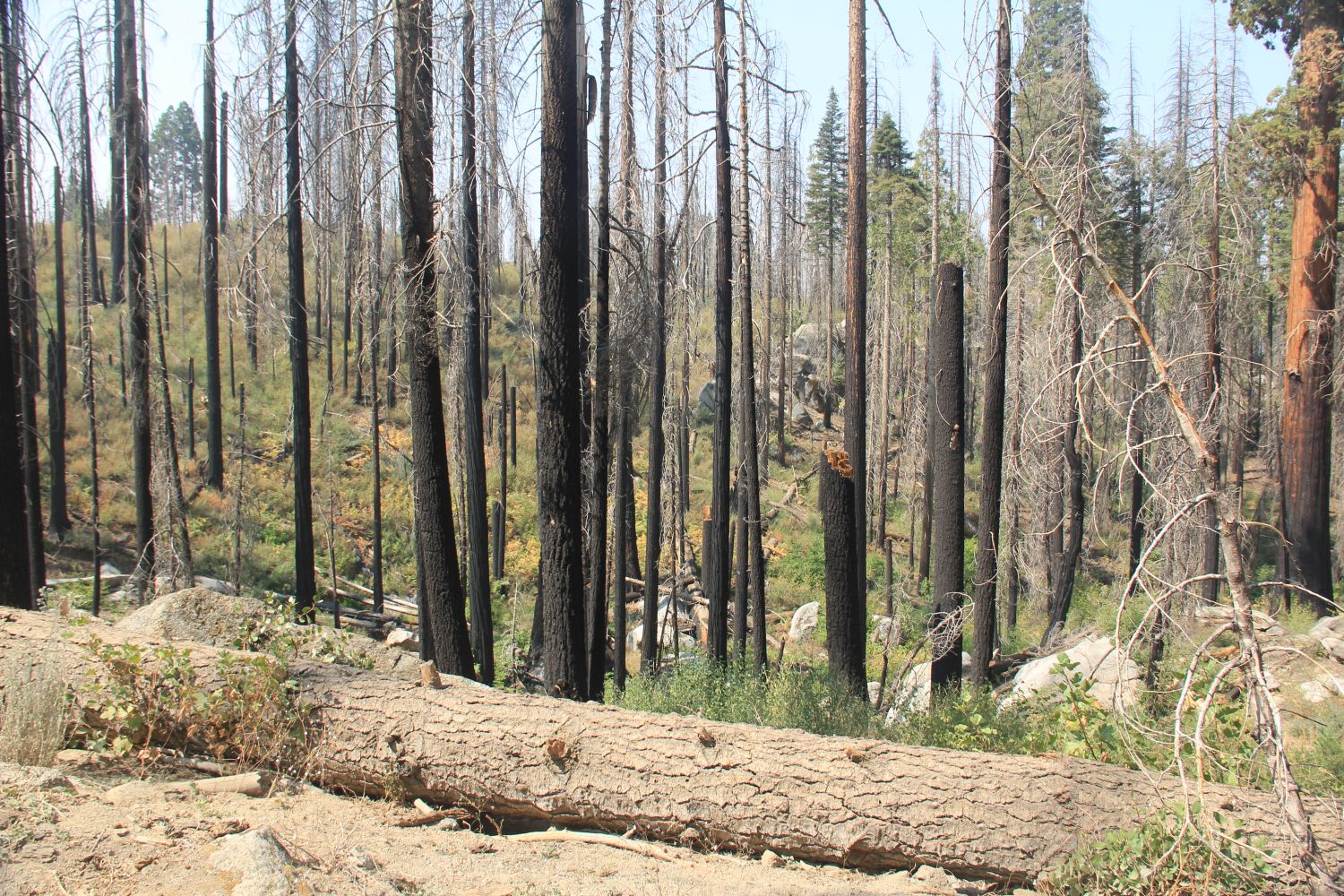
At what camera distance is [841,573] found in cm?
984

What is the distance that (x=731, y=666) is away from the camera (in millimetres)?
11914

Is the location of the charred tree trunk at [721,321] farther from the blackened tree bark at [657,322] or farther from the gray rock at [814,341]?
the gray rock at [814,341]

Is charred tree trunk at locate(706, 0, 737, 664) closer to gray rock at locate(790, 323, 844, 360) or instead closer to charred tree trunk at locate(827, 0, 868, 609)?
charred tree trunk at locate(827, 0, 868, 609)

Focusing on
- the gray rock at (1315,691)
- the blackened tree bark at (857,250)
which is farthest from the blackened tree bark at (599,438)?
the gray rock at (1315,691)

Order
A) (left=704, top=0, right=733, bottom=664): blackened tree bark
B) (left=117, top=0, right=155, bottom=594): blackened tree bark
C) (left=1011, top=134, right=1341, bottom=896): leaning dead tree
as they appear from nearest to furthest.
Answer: (left=1011, top=134, right=1341, bottom=896): leaning dead tree < (left=704, top=0, right=733, bottom=664): blackened tree bark < (left=117, top=0, right=155, bottom=594): blackened tree bark

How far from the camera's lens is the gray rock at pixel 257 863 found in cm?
374

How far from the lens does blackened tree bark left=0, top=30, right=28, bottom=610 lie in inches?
300

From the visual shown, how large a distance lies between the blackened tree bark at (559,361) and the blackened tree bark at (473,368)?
1.21 meters

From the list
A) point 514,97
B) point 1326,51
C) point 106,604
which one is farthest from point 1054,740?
point 106,604

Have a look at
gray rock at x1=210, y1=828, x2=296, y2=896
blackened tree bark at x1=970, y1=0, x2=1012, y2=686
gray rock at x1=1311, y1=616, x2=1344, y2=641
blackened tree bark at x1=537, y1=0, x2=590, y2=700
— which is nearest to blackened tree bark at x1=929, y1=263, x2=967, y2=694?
blackened tree bark at x1=970, y1=0, x2=1012, y2=686

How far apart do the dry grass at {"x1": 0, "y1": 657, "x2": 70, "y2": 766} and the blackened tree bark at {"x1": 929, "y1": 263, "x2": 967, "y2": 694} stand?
9.11 metres

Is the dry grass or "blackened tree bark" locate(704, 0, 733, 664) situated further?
"blackened tree bark" locate(704, 0, 733, 664)

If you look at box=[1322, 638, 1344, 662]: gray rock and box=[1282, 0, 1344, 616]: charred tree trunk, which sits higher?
box=[1282, 0, 1344, 616]: charred tree trunk

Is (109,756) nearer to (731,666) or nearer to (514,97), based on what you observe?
(514,97)
